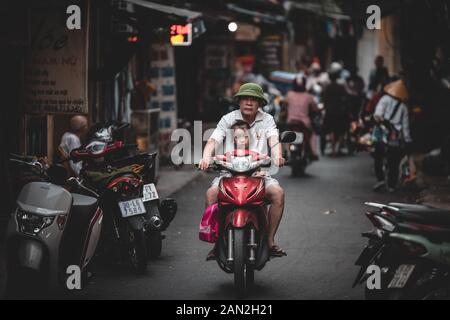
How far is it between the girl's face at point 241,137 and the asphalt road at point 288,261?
4.35 feet

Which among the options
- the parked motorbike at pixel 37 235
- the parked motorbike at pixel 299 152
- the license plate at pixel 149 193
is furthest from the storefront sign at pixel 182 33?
the parked motorbike at pixel 37 235

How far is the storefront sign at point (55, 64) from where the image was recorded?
12.3 m

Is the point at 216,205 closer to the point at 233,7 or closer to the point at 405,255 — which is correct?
the point at 405,255

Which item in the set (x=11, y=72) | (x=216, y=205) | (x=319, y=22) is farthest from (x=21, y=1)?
(x=319, y=22)

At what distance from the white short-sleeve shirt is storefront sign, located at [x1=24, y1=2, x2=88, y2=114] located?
3.17 metres

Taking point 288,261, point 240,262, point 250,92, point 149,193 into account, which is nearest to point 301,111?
point 288,261

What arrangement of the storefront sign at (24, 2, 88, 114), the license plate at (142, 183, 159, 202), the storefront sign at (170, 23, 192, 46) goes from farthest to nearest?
the storefront sign at (170, 23, 192, 46), the storefront sign at (24, 2, 88, 114), the license plate at (142, 183, 159, 202)

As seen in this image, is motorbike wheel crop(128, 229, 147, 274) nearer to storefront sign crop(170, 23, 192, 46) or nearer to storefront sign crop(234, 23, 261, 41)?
storefront sign crop(170, 23, 192, 46)

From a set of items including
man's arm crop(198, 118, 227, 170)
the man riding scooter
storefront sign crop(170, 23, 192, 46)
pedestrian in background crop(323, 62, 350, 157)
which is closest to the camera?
the man riding scooter

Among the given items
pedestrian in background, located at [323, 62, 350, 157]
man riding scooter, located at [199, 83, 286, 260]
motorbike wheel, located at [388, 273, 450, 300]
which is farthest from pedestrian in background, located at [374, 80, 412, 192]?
motorbike wheel, located at [388, 273, 450, 300]

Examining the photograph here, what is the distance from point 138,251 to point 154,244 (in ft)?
2.99

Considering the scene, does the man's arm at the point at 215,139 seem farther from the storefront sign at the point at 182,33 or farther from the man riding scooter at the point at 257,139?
the storefront sign at the point at 182,33

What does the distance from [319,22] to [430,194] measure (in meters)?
26.3

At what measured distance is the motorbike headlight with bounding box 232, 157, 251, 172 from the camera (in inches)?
349
